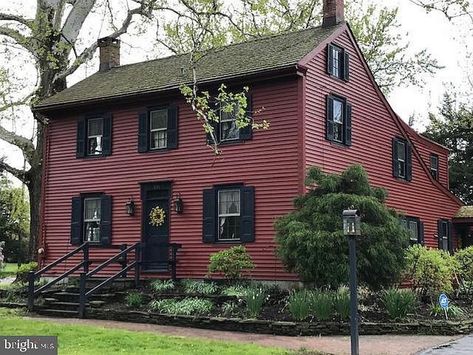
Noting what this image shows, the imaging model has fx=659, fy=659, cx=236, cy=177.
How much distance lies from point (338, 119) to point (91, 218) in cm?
808

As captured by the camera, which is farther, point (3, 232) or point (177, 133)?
point (3, 232)

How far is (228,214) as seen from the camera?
17672 mm

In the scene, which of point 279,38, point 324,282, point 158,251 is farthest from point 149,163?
point 324,282

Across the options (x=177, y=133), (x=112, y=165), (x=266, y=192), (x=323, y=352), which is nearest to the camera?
(x=323, y=352)

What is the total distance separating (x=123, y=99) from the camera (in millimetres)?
19547

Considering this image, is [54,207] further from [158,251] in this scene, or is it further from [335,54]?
[335,54]

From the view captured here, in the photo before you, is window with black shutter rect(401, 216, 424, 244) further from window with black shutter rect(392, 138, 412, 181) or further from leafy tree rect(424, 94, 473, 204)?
leafy tree rect(424, 94, 473, 204)

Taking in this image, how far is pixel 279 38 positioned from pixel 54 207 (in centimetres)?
890

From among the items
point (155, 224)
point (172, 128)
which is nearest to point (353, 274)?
point (155, 224)

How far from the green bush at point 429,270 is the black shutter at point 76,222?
394 inches

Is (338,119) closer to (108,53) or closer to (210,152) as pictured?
(210,152)

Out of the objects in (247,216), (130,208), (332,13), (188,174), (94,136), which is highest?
(332,13)

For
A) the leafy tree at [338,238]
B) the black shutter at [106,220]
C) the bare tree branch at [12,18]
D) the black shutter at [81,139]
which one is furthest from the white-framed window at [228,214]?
the bare tree branch at [12,18]
